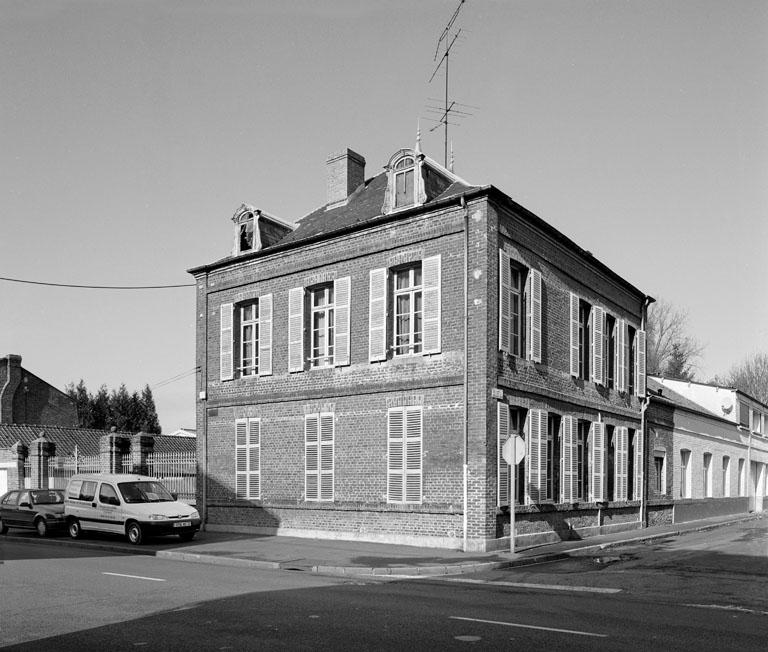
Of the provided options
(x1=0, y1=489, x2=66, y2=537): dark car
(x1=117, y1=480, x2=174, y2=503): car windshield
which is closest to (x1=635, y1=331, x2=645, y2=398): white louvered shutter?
(x1=117, y1=480, x2=174, y2=503): car windshield

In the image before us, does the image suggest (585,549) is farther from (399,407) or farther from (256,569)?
(256,569)

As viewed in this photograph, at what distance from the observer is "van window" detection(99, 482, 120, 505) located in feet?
69.2

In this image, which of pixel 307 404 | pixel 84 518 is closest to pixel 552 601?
pixel 307 404

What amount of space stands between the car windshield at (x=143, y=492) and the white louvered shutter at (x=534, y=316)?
32.4ft

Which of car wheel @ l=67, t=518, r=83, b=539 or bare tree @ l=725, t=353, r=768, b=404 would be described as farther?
bare tree @ l=725, t=353, r=768, b=404

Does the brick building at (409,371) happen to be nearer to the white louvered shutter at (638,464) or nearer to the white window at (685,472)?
the white louvered shutter at (638,464)

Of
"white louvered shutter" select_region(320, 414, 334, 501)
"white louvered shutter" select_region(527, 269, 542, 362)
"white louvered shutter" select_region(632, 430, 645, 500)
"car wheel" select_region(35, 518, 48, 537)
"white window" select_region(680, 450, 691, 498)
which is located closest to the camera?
"white louvered shutter" select_region(527, 269, 542, 362)

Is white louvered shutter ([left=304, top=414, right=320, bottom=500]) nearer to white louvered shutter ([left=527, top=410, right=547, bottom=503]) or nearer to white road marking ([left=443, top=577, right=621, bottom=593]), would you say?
white louvered shutter ([left=527, top=410, right=547, bottom=503])

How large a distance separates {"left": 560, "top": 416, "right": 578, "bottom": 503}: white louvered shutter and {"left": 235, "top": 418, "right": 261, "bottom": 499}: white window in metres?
8.23

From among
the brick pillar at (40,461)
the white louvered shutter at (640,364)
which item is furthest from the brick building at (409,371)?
the brick pillar at (40,461)

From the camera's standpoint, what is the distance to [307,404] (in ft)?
73.4

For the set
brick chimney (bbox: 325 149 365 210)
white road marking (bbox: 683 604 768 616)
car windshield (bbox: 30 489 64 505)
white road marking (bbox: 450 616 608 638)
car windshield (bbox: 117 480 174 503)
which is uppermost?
brick chimney (bbox: 325 149 365 210)

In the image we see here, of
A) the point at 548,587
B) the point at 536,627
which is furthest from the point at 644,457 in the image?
the point at 536,627

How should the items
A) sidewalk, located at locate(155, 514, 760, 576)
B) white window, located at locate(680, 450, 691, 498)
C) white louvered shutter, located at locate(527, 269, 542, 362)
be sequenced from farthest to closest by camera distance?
white window, located at locate(680, 450, 691, 498)
white louvered shutter, located at locate(527, 269, 542, 362)
sidewalk, located at locate(155, 514, 760, 576)
